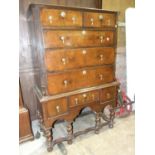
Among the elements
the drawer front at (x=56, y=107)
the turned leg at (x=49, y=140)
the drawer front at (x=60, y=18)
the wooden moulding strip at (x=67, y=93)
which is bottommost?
the turned leg at (x=49, y=140)

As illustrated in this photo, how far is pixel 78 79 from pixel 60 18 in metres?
0.66

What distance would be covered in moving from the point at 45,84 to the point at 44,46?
377 millimetres

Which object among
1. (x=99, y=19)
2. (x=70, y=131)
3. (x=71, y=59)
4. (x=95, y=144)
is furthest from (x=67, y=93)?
(x=99, y=19)

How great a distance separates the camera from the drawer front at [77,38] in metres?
1.55

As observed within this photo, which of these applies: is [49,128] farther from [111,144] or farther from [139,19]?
[139,19]

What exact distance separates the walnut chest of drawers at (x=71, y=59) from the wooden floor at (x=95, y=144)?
4.9 inches

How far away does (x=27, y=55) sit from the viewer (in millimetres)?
2139

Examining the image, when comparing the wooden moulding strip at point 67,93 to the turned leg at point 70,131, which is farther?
the turned leg at point 70,131

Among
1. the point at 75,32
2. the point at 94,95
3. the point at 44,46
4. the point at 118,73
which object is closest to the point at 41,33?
the point at 44,46

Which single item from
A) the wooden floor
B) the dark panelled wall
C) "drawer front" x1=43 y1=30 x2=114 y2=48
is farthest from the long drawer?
the dark panelled wall

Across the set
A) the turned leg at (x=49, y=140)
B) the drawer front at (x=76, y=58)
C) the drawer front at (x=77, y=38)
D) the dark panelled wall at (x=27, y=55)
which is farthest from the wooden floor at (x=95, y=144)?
the drawer front at (x=77, y=38)

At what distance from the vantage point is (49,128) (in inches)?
69.2

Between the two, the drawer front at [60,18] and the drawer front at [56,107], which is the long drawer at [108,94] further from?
the drawer front at [60,18]

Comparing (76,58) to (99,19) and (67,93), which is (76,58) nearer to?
(67,93)
